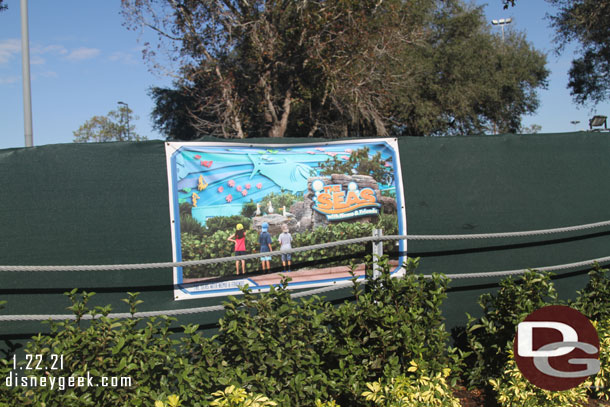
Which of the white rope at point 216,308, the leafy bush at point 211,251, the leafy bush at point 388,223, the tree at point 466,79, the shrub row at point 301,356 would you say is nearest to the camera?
the shrub row at point 301,356

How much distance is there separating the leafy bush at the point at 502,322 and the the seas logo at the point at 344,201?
1.21m

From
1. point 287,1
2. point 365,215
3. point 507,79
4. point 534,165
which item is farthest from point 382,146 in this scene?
point 507,79

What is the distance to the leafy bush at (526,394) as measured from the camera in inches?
134

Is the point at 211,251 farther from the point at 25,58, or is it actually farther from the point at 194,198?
the point at 25,58

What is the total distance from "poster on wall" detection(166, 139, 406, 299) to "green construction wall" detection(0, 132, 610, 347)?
0.41ft

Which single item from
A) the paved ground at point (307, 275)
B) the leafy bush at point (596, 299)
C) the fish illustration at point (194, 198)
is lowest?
the leafy bush at point (596, 299)

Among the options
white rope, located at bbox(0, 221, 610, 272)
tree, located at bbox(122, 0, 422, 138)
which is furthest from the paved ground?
tree, located at bbox(122, 0, 422, 138)

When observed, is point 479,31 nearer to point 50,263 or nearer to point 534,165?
point 534,165

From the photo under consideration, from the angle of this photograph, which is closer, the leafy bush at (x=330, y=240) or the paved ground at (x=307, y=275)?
the paved ground at (x=307, y=275)

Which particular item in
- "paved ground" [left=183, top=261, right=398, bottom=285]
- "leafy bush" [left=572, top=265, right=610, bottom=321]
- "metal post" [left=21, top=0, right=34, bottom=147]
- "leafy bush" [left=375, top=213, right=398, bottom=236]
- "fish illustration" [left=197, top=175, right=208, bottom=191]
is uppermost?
"metal post" [left=21, top=0, right=34, bottom=147]

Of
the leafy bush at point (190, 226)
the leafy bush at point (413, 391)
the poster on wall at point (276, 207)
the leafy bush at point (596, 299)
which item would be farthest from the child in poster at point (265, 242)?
the leafy bush at point (596, 299)

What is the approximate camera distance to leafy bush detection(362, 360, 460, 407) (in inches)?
124

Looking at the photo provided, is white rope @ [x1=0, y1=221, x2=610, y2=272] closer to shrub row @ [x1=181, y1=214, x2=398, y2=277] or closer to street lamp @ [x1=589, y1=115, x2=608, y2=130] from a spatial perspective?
shrub row @ [x1=181, y1=214, x2=398, y2=277]

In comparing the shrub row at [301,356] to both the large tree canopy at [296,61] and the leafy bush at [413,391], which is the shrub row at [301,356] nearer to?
the leafy bush at [413,391]
